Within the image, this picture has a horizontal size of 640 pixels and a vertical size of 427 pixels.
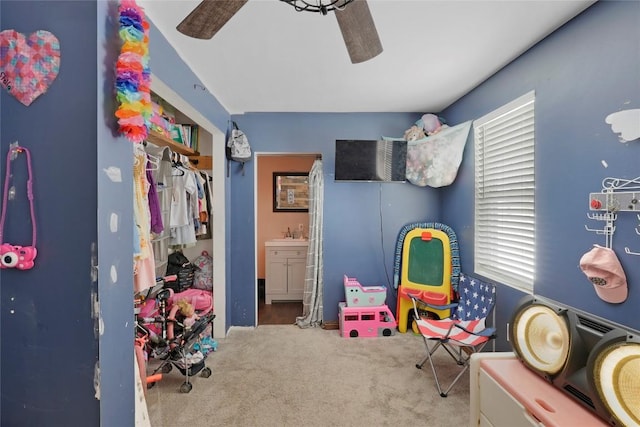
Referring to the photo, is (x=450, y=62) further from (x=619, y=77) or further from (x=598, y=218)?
(x=598, y=218)

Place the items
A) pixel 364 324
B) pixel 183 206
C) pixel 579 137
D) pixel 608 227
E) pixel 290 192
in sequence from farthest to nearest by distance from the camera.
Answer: pixel 290 192, pixel 364 324, pixel 183 206, pixel 579 137, pixel 608 227

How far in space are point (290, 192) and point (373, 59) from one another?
280cm

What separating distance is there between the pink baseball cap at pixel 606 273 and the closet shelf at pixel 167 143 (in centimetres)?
309

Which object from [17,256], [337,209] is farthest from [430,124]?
[17,256]

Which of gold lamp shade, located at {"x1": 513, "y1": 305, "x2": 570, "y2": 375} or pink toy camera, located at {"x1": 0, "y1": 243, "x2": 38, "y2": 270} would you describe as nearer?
pink toy camera, located at {"x1": 0, "y1": 243, "x2": 38, "y2": 270}

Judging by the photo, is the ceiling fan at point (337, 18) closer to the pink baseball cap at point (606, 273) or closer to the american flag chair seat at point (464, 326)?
the pink baseball cap at point (606, 273)

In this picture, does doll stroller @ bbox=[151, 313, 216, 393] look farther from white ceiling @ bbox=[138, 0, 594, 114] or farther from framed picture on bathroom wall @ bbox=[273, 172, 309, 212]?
framed picture on bathroom wall @ bbox=[273, 172, 309, 212]

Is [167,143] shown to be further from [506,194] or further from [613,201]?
[613,201]

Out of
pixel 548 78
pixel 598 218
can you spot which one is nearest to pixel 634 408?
pixel 598 218

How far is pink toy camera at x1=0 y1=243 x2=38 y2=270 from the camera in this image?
101cm

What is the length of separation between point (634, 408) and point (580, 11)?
1925 mm

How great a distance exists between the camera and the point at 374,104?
2965 mm

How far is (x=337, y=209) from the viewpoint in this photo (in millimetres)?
3266

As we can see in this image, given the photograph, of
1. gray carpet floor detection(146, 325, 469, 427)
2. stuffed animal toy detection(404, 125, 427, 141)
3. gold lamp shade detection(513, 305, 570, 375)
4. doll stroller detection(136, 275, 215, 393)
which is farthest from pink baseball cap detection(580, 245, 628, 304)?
doll stroller detection(136, 275, 215, 393)
